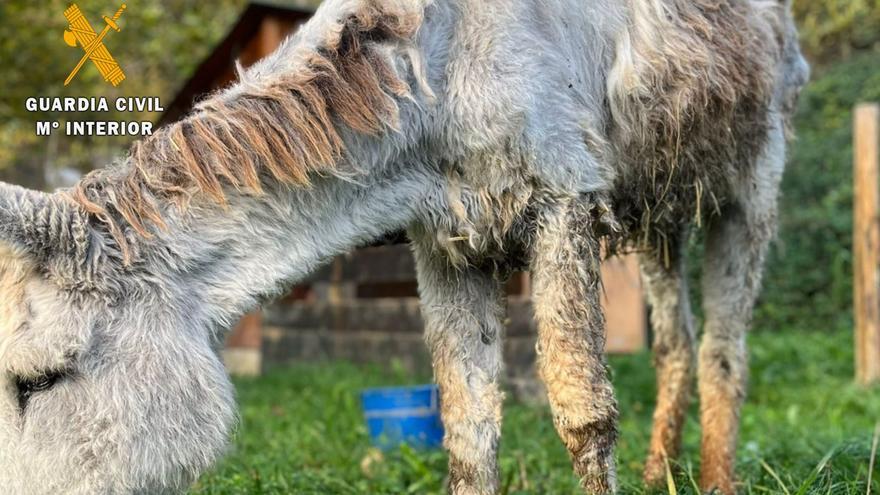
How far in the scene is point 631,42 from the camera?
3.36 metres

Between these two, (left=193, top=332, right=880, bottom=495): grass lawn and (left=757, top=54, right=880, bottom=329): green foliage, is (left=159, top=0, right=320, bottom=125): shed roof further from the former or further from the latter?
(left=757, top=54, right=880, bottom=329): green foliage

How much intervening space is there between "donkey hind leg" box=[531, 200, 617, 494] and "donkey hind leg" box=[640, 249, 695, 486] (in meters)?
1.71

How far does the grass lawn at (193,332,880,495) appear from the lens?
379cm

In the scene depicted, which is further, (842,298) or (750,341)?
(842,298)

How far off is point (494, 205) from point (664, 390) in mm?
2124

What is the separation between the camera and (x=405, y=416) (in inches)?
214

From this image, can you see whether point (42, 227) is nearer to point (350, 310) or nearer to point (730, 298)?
point (730, 298)

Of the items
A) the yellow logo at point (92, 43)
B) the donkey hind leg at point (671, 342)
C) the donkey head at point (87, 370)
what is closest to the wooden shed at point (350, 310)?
the donkey hind leg at point (671, 342)

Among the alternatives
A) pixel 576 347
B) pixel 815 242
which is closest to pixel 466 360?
pixel 576 347

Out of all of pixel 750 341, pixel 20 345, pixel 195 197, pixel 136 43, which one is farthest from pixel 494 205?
pixel 136 43

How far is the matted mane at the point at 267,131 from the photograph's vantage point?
264 centimetres

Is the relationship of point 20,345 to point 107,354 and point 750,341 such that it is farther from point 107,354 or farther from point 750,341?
point 750,341

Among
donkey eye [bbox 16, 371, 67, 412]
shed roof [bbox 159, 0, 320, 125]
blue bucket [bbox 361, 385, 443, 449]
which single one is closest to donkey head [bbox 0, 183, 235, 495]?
donkey eye [bbox 16, 371, 67, 412]

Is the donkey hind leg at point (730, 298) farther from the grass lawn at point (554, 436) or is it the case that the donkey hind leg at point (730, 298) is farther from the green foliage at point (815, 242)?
the green foliage at point (815, 242)
